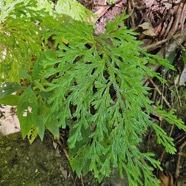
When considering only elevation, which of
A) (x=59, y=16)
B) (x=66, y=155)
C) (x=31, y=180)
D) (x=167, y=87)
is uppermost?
(x=59, y=16)

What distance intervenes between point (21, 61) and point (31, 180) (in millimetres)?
630

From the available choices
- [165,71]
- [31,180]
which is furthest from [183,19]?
[31,180]

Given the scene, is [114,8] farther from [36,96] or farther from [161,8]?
[36,96]

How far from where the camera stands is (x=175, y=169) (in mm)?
1602

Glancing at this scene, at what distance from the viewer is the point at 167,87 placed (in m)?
1.65

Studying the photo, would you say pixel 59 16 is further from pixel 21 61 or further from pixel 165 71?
pixel 165 71

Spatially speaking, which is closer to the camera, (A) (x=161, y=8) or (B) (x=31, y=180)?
(B) (x=31, y=180)

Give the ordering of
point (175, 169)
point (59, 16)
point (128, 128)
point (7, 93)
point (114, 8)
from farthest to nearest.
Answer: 1. point (114, 8)
2. point (175, 169)
3. point (59, 16)
4. point (7, 93)
5. point (128, 128)

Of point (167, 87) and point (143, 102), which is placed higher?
point (143, 102)

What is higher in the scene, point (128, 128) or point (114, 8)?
point (114, 8)

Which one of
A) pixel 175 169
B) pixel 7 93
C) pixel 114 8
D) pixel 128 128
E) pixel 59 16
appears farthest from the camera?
pixel 114 8

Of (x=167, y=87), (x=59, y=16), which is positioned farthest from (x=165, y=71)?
(x=59, y=16)

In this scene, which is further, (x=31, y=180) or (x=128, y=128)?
(x=31, y=180)

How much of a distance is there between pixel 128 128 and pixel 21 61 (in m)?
0.54
